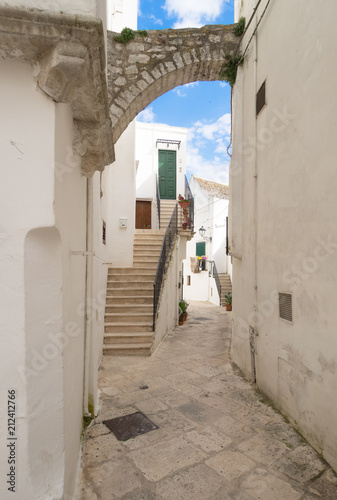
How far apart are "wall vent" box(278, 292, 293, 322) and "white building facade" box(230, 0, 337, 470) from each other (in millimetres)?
12

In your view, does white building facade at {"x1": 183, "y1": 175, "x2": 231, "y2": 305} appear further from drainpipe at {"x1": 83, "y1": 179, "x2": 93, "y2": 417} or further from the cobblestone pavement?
drainpipe at {"x1": 83, "y1": 179, "x2": 93, "y2": 417}

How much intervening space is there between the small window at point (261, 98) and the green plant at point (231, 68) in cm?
123

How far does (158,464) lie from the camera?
2.68 m

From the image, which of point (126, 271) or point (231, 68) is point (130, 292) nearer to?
point (126, 271)

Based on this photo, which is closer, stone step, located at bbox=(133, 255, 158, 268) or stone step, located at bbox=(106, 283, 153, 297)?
stone step, located at bbox=(106, 283, 153, 297)

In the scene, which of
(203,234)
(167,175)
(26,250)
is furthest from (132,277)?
(203,234)

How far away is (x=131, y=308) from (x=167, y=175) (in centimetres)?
1050

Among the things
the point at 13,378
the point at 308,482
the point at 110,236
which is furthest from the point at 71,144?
the point at 110,236

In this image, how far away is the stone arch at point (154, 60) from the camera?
4969 millimetres

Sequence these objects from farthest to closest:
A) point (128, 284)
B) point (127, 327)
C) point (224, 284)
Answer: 1. point (224, 284)
2. point (128, 284)
3. point (127, 327)

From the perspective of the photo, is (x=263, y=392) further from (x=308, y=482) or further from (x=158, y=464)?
(x=158, y=464)

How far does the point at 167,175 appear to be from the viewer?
52.3ft

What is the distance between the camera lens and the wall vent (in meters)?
3.49

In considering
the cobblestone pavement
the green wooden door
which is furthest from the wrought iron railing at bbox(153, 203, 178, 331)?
the green wooden door
